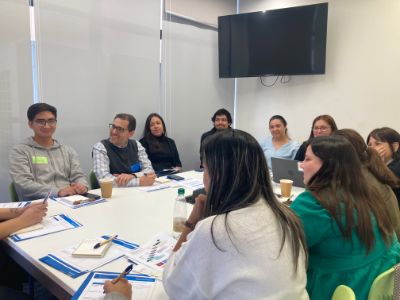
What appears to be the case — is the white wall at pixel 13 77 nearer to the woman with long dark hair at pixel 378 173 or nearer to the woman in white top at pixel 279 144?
the woman in white top at pixel 279 144

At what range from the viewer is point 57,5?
3248 mm

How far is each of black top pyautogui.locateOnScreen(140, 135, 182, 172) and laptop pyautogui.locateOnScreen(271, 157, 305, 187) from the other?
5.27ft

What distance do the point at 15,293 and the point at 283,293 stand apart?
1.22 metres

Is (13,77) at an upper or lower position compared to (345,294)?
upper

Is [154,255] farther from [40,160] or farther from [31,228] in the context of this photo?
[40,160]

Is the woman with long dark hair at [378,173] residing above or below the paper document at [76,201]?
above

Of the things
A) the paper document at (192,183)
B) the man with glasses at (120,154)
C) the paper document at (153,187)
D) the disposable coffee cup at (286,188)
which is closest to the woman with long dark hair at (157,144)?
the man with glasses at (120,154)

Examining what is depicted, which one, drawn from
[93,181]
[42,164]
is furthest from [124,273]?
[93,181]

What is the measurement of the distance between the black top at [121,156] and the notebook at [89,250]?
1.58 metres

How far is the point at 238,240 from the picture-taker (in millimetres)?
926

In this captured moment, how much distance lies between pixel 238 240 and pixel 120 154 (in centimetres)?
235

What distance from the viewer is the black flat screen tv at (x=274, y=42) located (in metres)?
4.01

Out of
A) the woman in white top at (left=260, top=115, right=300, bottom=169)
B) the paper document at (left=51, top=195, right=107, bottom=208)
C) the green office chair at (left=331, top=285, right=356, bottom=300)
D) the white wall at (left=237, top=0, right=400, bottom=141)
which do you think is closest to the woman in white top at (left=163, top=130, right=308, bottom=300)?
the green office chair at (left=331, top=285, right=356, bottom=300)

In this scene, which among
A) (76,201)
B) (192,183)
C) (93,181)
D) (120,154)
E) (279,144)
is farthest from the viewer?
(279,144)
